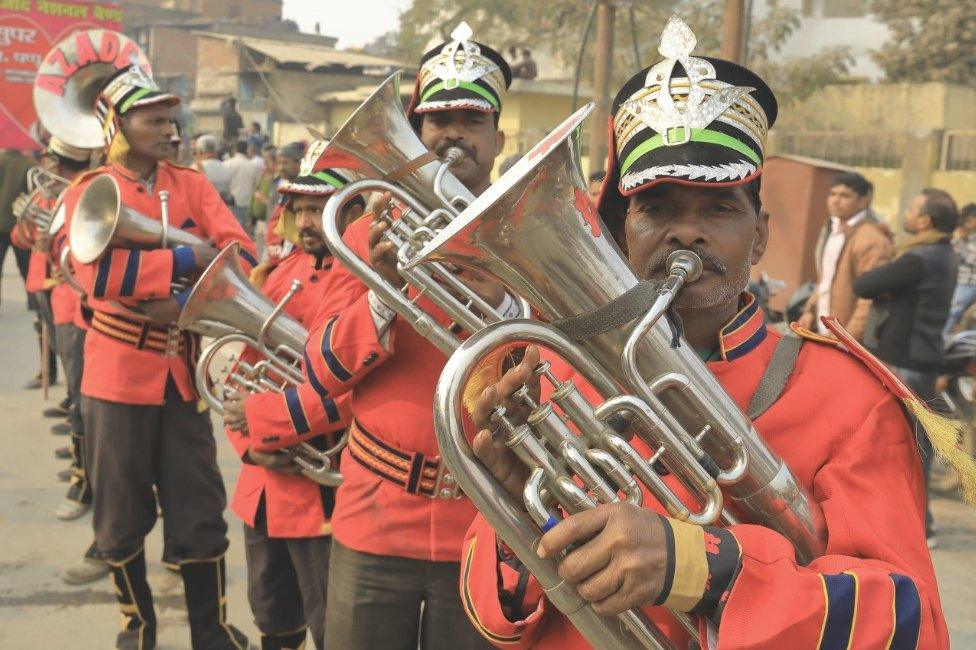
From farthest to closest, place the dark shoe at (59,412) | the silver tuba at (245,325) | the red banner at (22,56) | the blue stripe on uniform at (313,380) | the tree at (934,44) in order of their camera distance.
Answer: the tree at (934,44) < the red banner at (22,56) < the dark shoe at (59,412) < the silver tuba at (245,325) < the blue stripe on uniform at (313,380)

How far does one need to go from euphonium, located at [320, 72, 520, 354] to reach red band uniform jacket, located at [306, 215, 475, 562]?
0.15 meters

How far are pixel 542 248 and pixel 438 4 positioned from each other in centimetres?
3211

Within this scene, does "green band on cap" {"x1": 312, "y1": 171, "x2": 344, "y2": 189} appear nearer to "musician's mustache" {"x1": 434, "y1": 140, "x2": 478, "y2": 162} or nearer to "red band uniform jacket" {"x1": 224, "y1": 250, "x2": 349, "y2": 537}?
"red band uniform jacket" {"x1": 224, "y1": 250, "x2": 349, "y2": 537}

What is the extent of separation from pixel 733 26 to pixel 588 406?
208 inches

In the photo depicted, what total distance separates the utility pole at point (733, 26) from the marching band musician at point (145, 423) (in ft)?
12.0

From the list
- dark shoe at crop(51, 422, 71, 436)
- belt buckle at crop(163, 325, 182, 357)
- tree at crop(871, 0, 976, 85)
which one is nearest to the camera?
belt buckle at crop(163, 325, 182, 357)

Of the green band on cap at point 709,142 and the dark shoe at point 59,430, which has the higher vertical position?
the green band on cap at point 709,142

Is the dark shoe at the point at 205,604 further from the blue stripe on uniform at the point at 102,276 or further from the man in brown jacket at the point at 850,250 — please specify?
the man in brown jacket at the point at 850,250

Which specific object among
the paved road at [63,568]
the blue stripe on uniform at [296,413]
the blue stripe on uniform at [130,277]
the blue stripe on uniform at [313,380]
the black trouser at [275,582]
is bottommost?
the paved road at [63,568]

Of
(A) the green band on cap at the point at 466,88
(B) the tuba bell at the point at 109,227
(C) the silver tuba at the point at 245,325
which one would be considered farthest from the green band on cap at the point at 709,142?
(B) the tuba bell at the point at 109,227

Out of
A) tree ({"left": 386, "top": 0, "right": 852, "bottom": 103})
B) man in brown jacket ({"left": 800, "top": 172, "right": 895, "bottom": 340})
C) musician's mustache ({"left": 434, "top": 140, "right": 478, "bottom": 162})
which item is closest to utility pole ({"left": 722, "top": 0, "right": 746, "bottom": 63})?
man in brown jacket ({"left": 800, "top": 172, "right": 895, "bottom": 340})

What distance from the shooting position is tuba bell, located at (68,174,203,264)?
3.83 metres

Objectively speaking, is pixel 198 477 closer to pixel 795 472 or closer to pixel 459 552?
pixel 459 552

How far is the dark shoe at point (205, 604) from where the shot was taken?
3883 mm
